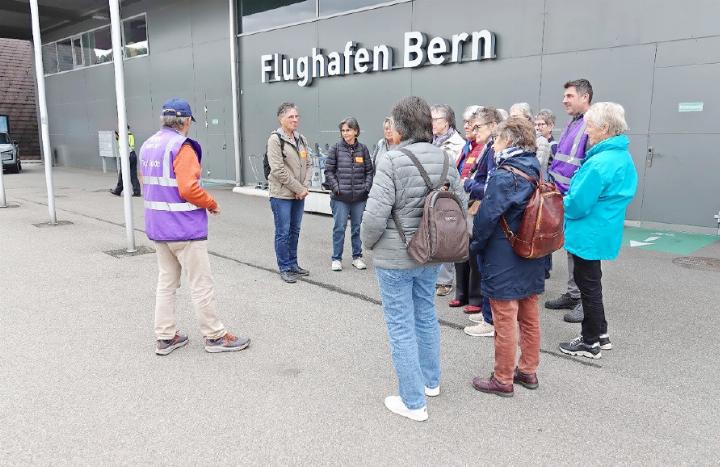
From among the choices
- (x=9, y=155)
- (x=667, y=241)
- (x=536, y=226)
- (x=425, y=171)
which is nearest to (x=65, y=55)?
(x=9, y=155)

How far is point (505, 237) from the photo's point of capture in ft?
10.7

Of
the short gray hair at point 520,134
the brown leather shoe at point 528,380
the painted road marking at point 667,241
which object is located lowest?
the brown leather shoe at point 528,380

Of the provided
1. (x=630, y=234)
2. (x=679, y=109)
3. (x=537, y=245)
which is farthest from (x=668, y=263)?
(x=537, y=245)

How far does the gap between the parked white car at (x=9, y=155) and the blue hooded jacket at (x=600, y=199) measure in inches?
896

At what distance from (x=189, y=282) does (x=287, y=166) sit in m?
2.19

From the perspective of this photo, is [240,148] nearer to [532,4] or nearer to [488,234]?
[532,4]

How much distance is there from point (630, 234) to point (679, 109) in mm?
2071

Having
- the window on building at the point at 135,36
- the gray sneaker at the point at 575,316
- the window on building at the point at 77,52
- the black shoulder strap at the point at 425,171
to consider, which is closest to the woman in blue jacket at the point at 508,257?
the black shoulder strap at the point at 425,171

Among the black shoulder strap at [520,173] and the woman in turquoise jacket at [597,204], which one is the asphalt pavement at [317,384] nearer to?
the woman in turquoise jacket at [597,204]

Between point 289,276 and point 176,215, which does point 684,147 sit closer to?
point 289,276

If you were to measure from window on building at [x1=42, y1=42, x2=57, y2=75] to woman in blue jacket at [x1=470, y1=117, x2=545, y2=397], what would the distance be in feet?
88.0

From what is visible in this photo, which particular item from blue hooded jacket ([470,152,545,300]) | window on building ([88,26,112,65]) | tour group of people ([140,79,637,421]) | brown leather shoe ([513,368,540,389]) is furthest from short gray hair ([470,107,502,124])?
window on building ([88,26,112,65])

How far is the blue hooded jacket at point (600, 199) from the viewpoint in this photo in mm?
3607

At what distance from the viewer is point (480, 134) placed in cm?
449
